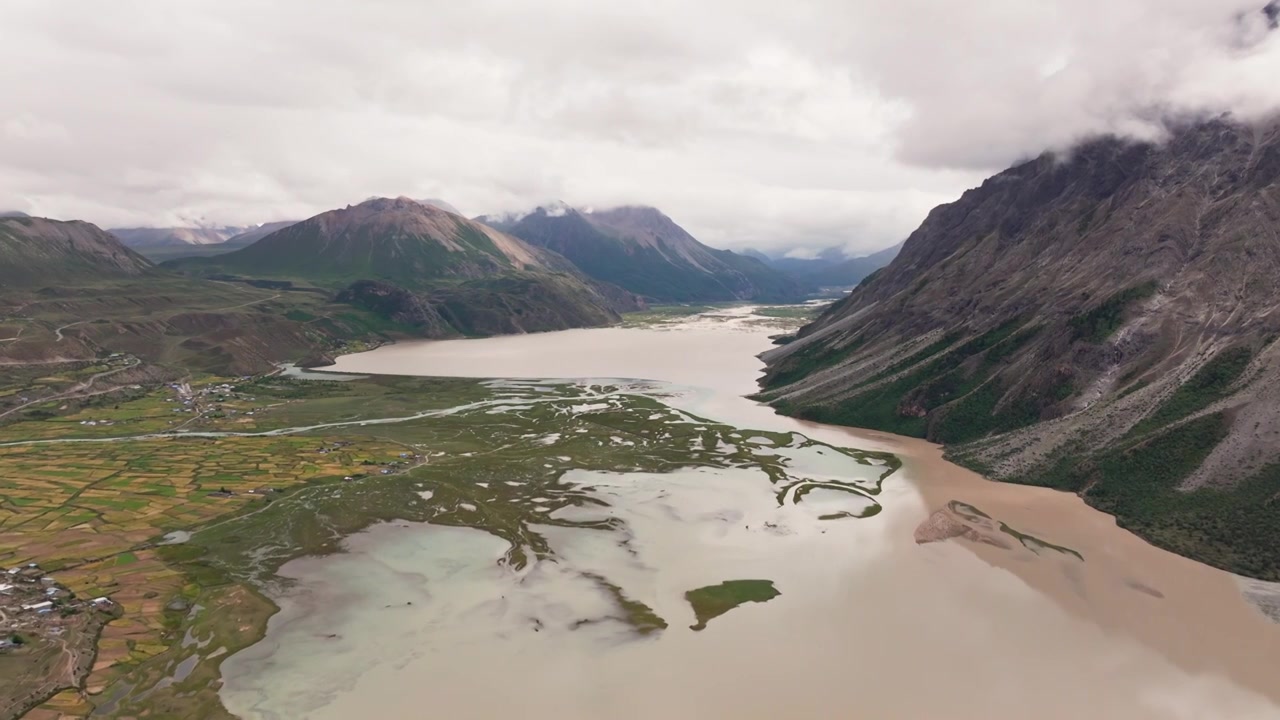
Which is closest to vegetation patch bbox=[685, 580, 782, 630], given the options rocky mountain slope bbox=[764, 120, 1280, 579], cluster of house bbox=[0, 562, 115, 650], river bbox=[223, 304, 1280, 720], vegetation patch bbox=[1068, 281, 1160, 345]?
river bbox=[223, 304, 1280, 720]

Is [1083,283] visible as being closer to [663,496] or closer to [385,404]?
[663,496]

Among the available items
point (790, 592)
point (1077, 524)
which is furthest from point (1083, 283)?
point (790, 592)

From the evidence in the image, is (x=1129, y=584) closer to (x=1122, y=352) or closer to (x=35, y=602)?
(x=1122, y=352)

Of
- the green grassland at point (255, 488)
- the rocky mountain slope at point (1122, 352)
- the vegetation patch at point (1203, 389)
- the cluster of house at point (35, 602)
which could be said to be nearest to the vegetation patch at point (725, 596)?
the green grassland at point (255, 488)

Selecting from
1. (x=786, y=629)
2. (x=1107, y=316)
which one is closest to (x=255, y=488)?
(x=786, y=629)

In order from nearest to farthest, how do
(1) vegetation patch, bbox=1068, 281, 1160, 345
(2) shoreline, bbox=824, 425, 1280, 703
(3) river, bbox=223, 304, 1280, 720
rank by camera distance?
(3) river, bbox=223, 304, 1280, 720
(2) shoreline, bbox=824, 425, 1280, 703
(1) vegetation patch, bbox=1068, 281, 1160, 345

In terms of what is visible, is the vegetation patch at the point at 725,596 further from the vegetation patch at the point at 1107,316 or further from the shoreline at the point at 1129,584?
the vegetation patch at the point at 1107,316

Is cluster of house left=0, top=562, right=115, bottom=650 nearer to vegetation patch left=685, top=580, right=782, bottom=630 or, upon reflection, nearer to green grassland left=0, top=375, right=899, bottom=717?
green grassland left=0, top=375, right=899, bottom=717
